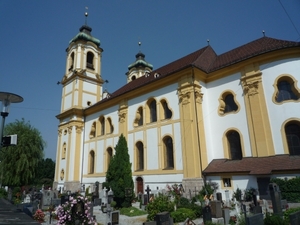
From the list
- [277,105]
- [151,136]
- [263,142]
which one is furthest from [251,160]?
[151,136]

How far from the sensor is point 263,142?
591 inches

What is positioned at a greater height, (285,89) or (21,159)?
(285,89)

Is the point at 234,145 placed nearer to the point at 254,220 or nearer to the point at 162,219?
the point at 254,220

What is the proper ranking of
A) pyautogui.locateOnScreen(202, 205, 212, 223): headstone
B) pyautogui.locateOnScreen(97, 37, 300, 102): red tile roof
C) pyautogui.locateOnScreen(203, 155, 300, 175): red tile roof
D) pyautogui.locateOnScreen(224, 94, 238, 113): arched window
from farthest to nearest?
pyautogui.locateOnScreen(224, 94, 238, 113): arched window
pyautogui.locateOnScreen(97, 37, 300, 102): red tile roof
pyautogui.locateOnScreen(203, 155, 300, 175): red tile roof
pyautogui.locateOnScreen(202, 205, 212, 223): headstone

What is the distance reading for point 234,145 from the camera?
16922 millimetres

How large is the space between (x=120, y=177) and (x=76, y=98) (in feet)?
49.8

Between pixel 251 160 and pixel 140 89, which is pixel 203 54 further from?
pixel 251 160

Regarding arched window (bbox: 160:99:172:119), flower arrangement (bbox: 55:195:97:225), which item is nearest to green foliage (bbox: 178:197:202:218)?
flower arrangement (bbox: 55:195:97:225)

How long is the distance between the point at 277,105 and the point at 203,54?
8.54 metres

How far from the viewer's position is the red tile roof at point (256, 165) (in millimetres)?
13320

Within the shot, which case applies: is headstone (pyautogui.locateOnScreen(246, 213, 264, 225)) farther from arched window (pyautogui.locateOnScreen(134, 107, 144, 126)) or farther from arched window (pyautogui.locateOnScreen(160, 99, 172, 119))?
arched window (pyautogui.locateOnScreen(134, 107, 144, 126))

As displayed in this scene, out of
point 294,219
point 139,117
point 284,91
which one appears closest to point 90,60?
point 139,117

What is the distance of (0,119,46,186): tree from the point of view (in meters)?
29.5

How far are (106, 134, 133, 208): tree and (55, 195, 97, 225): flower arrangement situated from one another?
9.40m
